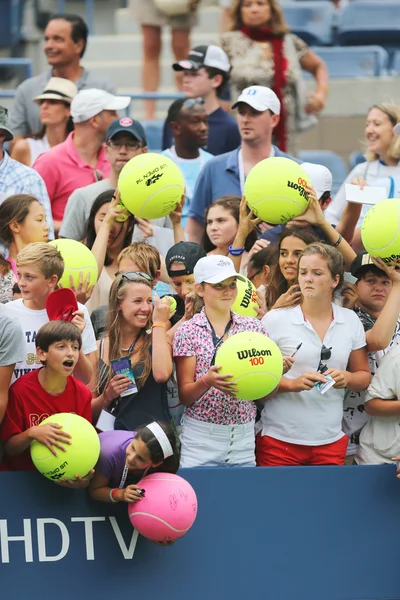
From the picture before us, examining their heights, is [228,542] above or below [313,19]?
below

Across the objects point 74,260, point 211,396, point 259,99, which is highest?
point 259,99

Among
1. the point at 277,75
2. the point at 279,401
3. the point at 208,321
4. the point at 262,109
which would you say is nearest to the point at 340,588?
the point at 279,401

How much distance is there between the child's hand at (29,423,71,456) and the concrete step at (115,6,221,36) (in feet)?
28.5

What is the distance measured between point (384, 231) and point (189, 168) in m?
2.48

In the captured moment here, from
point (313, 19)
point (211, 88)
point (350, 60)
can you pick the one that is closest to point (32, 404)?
point (211, 88)

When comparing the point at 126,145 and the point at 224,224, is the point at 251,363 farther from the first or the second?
the point at 126,145

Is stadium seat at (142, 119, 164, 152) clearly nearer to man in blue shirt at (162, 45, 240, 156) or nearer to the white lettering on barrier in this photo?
man in blue shirt at (162, 45, 240, 156)

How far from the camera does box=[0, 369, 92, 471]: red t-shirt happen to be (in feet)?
20.7

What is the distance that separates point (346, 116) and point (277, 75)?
317cm

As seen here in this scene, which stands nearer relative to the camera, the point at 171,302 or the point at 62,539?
the point at 62,539

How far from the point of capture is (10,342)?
621 centimetres

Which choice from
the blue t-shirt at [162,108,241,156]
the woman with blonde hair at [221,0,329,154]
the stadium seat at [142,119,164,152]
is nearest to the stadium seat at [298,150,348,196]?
the stadium seat at [142,119,164,152]

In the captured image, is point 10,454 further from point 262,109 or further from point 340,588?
point 262,109

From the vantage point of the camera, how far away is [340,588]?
22.5 feet
